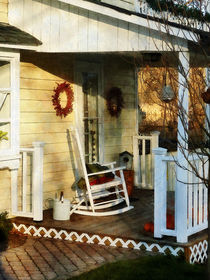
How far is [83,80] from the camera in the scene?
333 inches

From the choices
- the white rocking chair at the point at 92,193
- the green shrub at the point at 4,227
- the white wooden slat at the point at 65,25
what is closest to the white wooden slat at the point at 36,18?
the white wooden slat at the point at 65,25

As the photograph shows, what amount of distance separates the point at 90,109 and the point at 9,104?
2168 millimetres

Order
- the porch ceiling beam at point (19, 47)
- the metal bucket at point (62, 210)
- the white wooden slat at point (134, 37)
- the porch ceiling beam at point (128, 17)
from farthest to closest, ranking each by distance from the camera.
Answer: the metal bucket at point (62, 210) → the porch ceiling beam at point (19, 47) → the white wooden slat at point (134, 37) → the porch ceiling beam at point (128, 17)

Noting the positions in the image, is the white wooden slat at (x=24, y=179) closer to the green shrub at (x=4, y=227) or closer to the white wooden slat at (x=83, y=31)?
the green shrub at (x=4, y=227)

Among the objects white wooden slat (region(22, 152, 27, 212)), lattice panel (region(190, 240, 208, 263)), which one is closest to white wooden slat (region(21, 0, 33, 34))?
white wooden slat (region(22, 152, 27, 212))

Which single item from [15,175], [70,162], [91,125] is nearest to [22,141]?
[15,175]

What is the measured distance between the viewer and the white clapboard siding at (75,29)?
6195 mm

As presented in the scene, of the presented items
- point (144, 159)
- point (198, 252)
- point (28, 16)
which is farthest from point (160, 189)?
point (144, 159)

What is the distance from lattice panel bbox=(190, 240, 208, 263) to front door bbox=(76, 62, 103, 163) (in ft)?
9.87

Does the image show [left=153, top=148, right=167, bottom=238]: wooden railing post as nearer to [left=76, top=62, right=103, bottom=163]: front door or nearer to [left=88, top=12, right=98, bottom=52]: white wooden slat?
[left=88, top=12, right=98, bottom=52]: white wooden slat

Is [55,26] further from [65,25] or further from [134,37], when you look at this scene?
[134,37]

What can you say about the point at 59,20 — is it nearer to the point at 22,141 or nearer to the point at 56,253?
the point at 22,141

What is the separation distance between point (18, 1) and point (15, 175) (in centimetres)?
→ 232

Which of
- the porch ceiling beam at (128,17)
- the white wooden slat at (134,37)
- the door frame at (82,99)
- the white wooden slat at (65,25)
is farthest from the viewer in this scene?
the door frame at (82,99)
